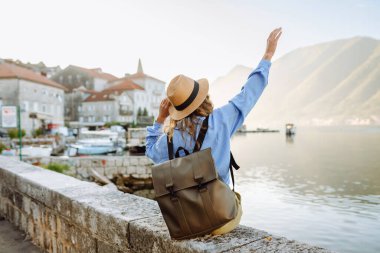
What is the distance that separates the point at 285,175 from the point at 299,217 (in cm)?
1192

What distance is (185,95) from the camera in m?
2.37

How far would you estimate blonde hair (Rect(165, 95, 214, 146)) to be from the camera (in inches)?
93.2

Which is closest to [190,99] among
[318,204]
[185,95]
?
[185,95]

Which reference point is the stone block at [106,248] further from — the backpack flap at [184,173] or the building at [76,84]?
the building at [76,84]

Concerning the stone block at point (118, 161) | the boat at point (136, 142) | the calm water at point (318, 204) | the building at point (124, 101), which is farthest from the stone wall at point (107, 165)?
the building at point (124, 101)

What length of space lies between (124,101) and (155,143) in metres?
77.6

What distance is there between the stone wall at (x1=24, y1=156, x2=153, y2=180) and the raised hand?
18.3 m

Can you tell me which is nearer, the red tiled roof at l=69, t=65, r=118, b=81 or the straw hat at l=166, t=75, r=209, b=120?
the straw hat at l=166, t=75, r=209, b=120

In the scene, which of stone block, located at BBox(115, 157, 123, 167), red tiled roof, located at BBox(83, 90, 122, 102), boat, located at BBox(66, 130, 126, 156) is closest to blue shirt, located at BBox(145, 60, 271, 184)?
stone block, located at BBox(115, 157, 123, 167)

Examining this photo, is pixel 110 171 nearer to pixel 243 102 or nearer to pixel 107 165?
pixel 107 165

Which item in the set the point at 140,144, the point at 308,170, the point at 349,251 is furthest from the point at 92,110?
the point at 349,251

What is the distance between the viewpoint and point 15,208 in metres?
5.48

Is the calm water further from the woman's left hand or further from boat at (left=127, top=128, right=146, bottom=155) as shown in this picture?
the woman's left hand

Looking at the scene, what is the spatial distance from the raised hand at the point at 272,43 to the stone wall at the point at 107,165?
59.9 feet
